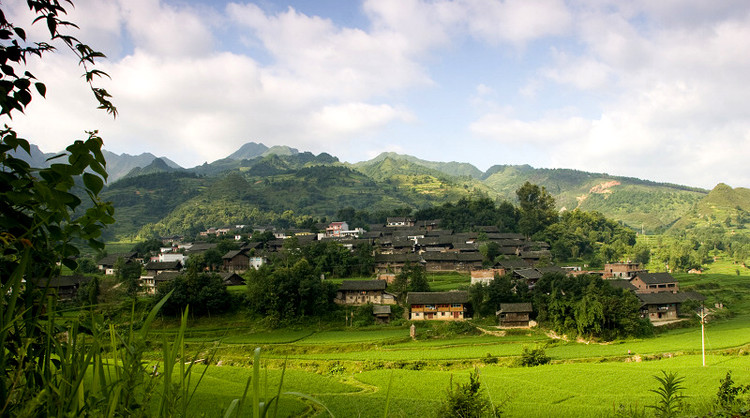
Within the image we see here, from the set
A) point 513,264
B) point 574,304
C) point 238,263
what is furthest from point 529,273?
point 238,263

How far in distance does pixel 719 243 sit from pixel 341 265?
7601cm

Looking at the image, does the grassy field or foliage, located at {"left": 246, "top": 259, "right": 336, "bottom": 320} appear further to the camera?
foliage, located at {"left": 246, "top": 259, "right": 336, "bottom": 320}

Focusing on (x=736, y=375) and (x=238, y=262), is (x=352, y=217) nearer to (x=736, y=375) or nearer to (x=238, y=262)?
(x=238, y=262)

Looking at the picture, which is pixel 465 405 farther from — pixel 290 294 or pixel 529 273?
pixel 529 273

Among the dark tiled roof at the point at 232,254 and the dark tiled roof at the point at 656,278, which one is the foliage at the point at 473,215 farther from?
the dark tiled roof at the point at 232,254

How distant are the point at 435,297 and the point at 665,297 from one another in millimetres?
21821

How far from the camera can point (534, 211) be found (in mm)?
69938

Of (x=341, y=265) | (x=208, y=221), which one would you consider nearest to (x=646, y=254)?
(x=341, y=265)

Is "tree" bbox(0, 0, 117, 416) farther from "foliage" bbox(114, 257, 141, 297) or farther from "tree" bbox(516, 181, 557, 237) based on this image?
"tree" bbox(516, 181, 557, 237)

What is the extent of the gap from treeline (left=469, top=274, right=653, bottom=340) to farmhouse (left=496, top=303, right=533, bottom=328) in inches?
40.1

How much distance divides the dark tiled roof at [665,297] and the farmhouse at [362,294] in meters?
23.0

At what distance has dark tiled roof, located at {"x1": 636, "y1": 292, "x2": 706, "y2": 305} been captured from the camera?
38.8m

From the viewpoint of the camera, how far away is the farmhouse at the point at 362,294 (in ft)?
129

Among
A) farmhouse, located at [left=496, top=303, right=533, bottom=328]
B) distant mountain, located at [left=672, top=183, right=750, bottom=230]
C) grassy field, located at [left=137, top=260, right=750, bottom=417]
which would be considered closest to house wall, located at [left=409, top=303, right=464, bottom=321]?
grassy field, located at [left=137, top=260, right=750, bottom=417]
